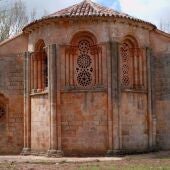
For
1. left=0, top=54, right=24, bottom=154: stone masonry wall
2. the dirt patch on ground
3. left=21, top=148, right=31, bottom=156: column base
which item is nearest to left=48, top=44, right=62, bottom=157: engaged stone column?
the dirt patch on ground

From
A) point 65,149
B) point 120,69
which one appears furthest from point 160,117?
point 65,149

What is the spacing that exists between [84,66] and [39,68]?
2144 millimetres

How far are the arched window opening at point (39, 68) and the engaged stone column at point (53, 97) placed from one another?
4.00 ft

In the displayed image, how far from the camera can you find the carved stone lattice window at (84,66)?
62.7 feet

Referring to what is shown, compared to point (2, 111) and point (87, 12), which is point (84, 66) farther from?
point (2, 111)

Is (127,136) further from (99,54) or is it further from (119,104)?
(99,54)

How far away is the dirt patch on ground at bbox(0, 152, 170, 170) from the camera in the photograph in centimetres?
1441

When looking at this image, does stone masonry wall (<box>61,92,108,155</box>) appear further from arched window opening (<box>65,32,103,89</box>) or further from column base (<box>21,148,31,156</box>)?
column base (<box>21,148,31,156</box>)

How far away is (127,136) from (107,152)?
1240 mm

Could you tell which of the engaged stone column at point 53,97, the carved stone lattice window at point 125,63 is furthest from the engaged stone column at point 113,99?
the engaged stone column at point 53,97

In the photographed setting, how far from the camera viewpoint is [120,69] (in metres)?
18.8

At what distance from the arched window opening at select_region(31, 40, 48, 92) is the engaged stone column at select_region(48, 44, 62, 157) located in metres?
1.22

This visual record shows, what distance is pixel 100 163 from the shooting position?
51.5 ft

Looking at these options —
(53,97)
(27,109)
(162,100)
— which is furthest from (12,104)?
(162,100)
